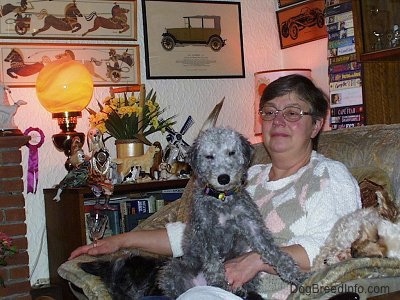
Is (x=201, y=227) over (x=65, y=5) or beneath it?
beneath

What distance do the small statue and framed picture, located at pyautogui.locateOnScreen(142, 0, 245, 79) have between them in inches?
35.5

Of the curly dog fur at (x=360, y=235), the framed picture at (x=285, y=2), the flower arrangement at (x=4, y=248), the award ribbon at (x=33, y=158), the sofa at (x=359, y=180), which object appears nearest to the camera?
the sofa at (x=359, y=180)

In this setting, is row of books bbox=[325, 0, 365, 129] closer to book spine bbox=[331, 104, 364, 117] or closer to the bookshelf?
book spine bbox=[331, 104, 364, 117]

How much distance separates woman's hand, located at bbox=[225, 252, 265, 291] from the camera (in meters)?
2.11

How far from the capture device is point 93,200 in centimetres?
372

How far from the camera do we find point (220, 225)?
2.16 meters

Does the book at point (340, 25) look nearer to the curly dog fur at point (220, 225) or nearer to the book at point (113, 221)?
the book at point (113, 221)

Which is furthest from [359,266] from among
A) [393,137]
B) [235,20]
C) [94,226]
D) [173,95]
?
[235,20]

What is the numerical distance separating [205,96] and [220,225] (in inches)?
90.9

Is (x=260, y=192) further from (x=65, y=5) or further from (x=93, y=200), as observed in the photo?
(x=65, y=5)

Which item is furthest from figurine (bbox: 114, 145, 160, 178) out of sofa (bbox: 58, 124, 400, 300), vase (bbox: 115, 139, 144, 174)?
sofa (bbox: 58, 124, 400, 300)

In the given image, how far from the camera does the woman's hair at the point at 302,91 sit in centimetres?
243

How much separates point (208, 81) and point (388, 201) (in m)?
2.49

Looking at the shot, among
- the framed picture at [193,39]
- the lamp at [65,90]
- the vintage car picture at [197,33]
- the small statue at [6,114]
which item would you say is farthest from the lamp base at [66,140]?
the vintage car picture at [197,33]
